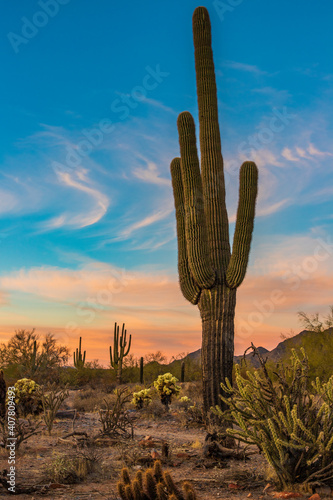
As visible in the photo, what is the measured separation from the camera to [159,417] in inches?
564

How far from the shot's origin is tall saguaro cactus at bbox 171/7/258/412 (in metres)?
10.0

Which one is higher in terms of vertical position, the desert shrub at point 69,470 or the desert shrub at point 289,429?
the desert shrub at point 289,429

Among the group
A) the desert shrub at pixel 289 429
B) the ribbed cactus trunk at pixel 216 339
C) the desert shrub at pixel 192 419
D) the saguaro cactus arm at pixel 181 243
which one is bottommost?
the desert shrub at pixel 192 419

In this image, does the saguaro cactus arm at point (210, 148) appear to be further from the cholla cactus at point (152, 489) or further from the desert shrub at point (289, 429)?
the cholla cactus at point (152, 489)

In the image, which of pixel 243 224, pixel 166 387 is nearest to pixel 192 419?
pixel 166 387

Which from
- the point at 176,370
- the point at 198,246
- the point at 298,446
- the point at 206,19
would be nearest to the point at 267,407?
the point at 298,446

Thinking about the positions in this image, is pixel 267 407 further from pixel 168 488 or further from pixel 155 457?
pixel 155 457

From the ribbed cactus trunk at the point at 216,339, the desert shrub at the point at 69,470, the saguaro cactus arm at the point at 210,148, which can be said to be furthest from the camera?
the saguaro cactus arm at the point at 210,148

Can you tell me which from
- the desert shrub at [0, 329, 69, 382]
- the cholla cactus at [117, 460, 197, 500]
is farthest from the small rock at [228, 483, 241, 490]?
the desert shrub at [0, 329, 69, 382]

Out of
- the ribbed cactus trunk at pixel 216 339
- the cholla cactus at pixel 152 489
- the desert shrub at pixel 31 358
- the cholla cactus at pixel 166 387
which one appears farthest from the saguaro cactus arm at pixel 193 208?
the desert shrub at pixel 31 358

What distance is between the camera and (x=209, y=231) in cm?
1086

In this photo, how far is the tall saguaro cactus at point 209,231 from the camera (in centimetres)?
1003

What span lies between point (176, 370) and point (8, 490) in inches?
865

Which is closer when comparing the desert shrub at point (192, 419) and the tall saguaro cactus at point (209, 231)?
the tall saguaro cactus at point (209, 231)
